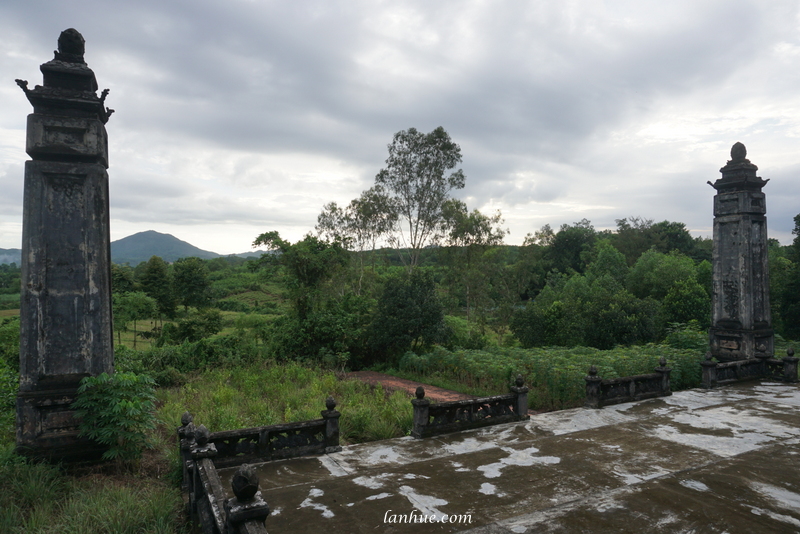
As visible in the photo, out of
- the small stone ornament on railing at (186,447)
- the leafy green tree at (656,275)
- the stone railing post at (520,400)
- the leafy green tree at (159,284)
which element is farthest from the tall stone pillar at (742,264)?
the leafy green tree at (159,284)

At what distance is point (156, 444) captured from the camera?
7.55 m

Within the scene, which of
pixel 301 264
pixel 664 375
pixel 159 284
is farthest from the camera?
pixel 159 284

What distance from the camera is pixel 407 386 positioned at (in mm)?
15883

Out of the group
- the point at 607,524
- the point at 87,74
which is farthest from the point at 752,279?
the point at 87,74

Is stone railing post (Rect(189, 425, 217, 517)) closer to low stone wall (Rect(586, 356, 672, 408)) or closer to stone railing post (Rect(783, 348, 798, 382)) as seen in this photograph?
low stone wall (Rect(586, 356, 672, 408))

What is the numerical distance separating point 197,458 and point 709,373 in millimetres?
12612

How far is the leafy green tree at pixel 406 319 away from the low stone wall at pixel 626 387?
999cm

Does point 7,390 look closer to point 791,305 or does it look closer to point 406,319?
point 406,319

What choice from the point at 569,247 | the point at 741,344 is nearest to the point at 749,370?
the point at 741,344

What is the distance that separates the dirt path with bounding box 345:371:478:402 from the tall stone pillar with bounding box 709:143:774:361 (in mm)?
7935

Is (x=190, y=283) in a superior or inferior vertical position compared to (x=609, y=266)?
inferior

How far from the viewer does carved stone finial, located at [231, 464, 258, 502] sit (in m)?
3.79

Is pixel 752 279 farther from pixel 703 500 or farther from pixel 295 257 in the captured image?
pixel 295 257

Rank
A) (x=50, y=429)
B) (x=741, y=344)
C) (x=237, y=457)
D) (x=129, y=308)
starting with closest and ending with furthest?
(x=50, y=429) → (x=237, y=457) → (x=741, y=344) → (x=129, y=308)
